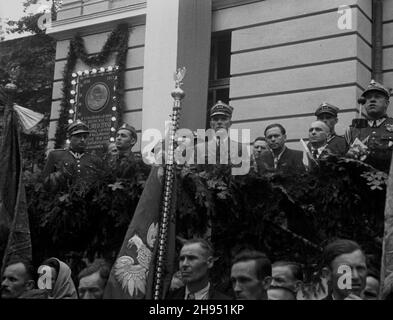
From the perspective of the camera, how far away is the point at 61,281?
16.5 feet

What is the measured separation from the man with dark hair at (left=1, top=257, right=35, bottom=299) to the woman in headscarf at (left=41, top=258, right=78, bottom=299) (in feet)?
0.53

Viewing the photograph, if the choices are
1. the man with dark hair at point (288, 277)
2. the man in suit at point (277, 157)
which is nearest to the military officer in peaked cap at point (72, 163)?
the man in suit at point (277, 157)

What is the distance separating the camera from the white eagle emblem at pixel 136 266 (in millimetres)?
4832

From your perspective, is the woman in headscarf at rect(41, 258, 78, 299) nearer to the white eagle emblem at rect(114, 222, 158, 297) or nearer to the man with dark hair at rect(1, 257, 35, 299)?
the man with dark hair at rect(1, 257, 35, 299)

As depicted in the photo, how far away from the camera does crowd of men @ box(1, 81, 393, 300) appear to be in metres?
4.14

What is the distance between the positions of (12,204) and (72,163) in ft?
2.97

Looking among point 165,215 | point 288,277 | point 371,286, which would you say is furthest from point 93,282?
point 371,286

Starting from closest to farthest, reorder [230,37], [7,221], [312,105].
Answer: [7,221]
[312,105]
[230,37]

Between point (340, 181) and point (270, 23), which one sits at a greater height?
point (270, 23)

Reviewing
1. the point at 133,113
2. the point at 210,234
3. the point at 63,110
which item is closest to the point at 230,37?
the point at 133,113
